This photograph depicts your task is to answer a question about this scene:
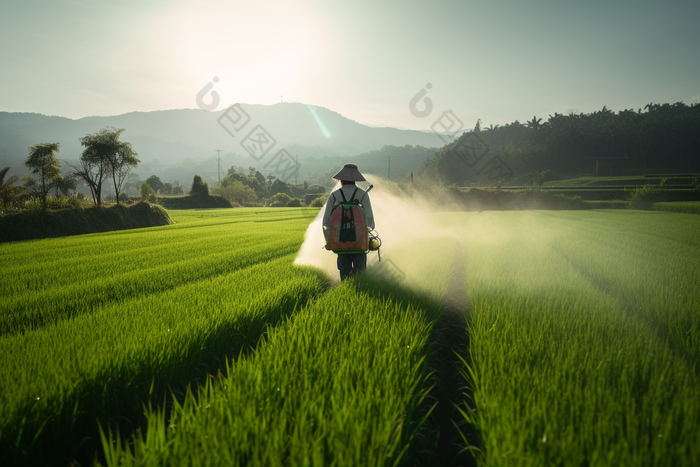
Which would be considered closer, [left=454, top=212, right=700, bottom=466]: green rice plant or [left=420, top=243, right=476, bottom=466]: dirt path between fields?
[left=454, top=212, right=700, bottom=466]: green rice plant

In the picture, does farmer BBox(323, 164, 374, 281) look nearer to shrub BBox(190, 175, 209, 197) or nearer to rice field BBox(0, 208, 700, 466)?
rice field BBox(0, 208, 700, 466)

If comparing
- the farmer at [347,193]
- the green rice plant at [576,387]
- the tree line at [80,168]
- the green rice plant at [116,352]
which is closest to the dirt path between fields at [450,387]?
the green rice plant at [576,387]

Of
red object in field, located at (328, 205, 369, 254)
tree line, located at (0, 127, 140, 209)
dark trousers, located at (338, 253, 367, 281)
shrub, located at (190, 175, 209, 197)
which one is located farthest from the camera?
shrub, located at (190, 175, 209, 197)

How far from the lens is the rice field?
152cm

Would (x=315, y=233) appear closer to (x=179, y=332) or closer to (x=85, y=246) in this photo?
(x=179, y=332)

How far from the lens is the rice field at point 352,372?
4.98ft

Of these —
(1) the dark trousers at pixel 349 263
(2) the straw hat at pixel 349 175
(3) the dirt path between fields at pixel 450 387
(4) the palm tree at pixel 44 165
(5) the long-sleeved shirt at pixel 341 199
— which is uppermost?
(4) the palm tree at pixel 44 165

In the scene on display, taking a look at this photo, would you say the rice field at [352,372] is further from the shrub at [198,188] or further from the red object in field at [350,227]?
the shrub at [198,188]

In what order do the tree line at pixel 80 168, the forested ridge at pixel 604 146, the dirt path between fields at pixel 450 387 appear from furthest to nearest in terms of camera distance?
the forested ridge at pixel 604 146 → the tree line at pixel 80 168 → the dirt path between fields at pixel 450 387

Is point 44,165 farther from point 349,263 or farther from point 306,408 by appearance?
point 306,408

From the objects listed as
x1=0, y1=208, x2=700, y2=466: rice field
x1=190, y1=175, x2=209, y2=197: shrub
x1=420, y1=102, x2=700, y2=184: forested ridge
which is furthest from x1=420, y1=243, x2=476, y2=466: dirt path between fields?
x1=420, y1=102, x2=700, y2=184: forested ridge

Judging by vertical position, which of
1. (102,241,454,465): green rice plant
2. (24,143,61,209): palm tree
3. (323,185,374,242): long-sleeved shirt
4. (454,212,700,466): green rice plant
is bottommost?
(454,212,700,466): green rice plant

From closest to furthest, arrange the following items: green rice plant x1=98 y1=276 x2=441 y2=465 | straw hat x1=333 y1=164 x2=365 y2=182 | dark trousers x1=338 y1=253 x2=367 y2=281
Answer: green rice plant x1=98 y1=276 x2=441 y2=465
straw hat x1=333 y1=164 x2=365 y2=182
dark trousers x1=338 y1=253 x2=367 y2=281

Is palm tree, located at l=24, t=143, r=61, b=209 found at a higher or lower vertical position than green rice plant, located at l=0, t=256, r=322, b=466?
higher
